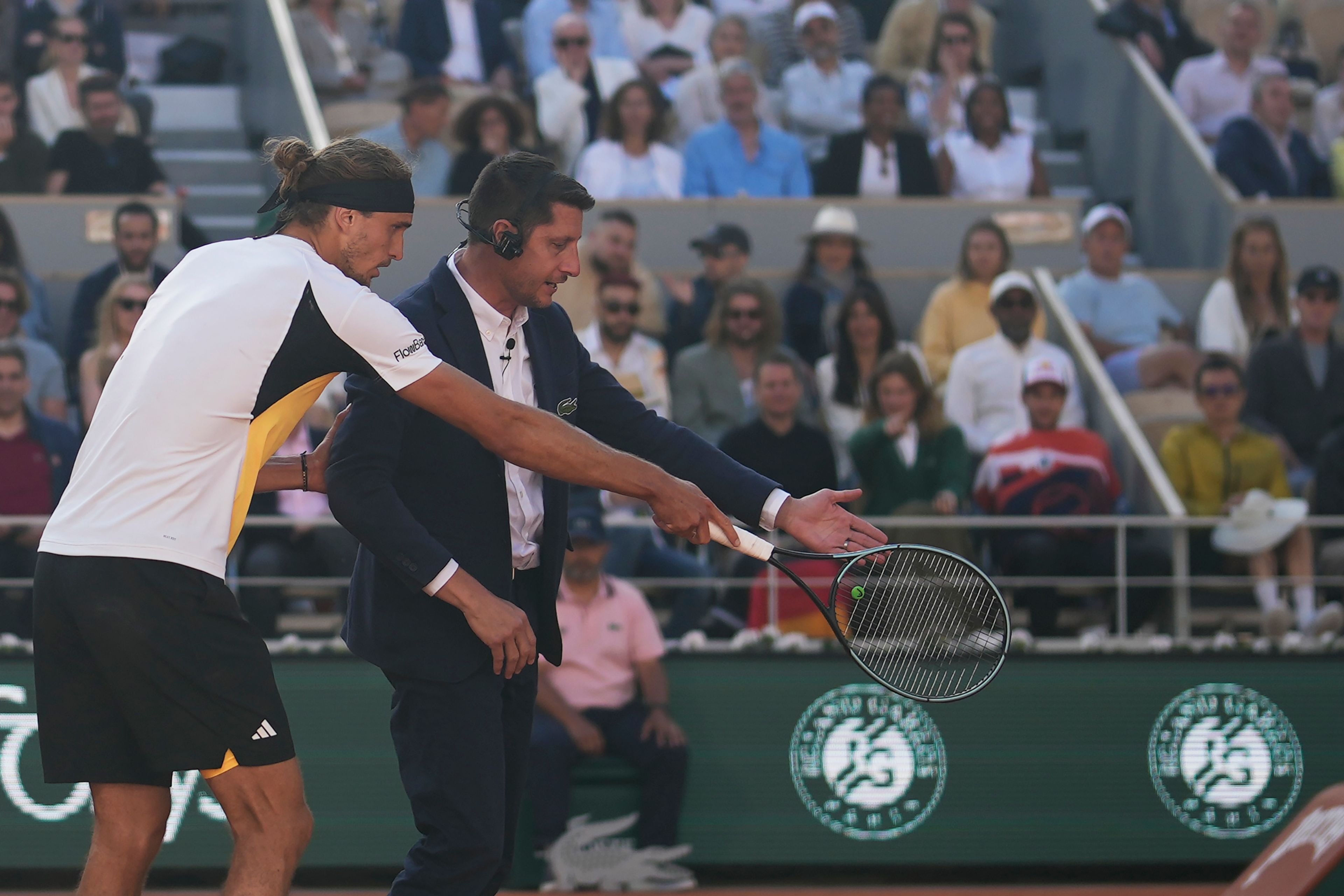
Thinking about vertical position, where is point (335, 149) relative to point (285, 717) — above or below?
above

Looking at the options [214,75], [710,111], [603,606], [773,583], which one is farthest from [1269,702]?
[214,75]

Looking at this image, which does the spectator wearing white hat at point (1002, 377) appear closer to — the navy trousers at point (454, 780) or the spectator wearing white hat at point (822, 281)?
the spectator wearing white hat at point (822, 281)

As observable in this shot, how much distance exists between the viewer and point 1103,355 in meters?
10.5

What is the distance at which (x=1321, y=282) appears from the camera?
9.74 metres

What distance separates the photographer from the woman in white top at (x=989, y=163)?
11.9m

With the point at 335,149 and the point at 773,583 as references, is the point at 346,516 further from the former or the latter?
the point at 773,583

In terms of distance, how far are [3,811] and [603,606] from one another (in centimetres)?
256

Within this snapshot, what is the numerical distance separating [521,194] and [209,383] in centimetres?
91

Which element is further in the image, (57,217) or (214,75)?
(214,75)

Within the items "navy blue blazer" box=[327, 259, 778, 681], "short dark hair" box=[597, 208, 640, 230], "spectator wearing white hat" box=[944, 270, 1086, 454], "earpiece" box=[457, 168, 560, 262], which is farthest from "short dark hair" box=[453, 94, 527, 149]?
"earpiece" box=[457, 168, 560, 262]

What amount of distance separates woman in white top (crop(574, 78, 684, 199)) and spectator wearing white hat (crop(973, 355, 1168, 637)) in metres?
3.39

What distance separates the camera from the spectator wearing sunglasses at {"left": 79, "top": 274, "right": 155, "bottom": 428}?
28.9 ft

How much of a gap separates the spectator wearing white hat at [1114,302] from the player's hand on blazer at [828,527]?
20.7 ft

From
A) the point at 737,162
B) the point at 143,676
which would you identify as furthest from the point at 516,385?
the point at 737,162
